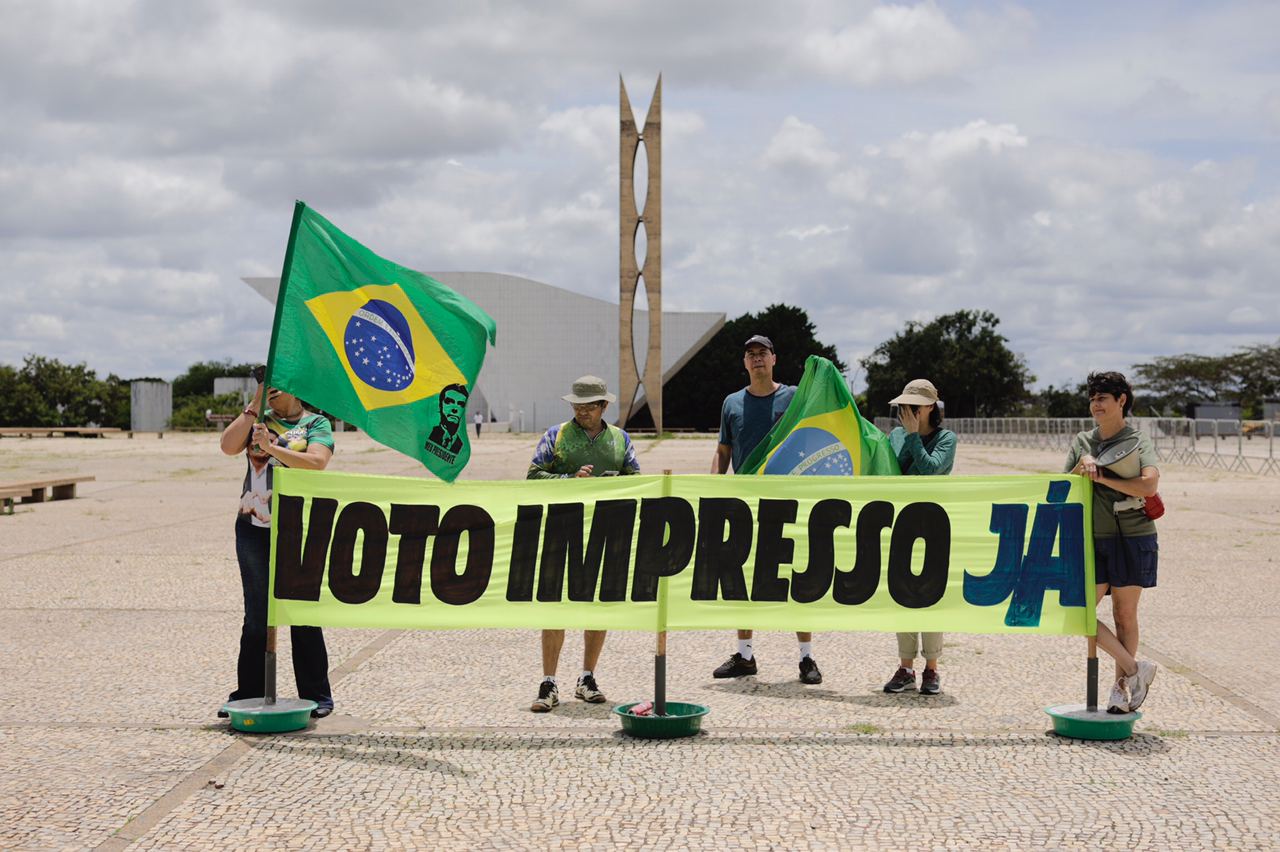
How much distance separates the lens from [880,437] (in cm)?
692

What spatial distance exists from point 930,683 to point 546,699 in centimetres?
202

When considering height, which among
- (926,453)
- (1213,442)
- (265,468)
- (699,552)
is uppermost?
(926,453)

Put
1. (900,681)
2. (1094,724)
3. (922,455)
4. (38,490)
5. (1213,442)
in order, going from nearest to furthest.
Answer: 1. (1094,724)
2. (922,455)
3. (900,681)
4. (38,490)
5. (1213,442)

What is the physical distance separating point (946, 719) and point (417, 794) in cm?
262

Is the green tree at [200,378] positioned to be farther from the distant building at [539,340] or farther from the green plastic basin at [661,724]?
the green plastic basin at [661,724]

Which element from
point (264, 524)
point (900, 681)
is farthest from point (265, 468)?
point (900, 681)

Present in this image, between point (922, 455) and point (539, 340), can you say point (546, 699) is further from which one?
point (539, 340)

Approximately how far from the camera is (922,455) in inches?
259

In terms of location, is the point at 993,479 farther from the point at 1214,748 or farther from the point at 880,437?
the point at 1214,748

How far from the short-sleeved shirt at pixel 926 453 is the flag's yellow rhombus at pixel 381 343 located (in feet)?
7.96

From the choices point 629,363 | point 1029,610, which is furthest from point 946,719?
point 629,363

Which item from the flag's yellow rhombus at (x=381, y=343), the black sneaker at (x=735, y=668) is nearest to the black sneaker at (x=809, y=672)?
the black sneaker at (x=735, y=668)

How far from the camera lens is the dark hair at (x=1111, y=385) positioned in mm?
5938

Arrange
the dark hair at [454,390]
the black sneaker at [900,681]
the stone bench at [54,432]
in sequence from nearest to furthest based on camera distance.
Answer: the dark hair at [454,390], the black sneaker at [900,681], the stone bench at [54,432]
